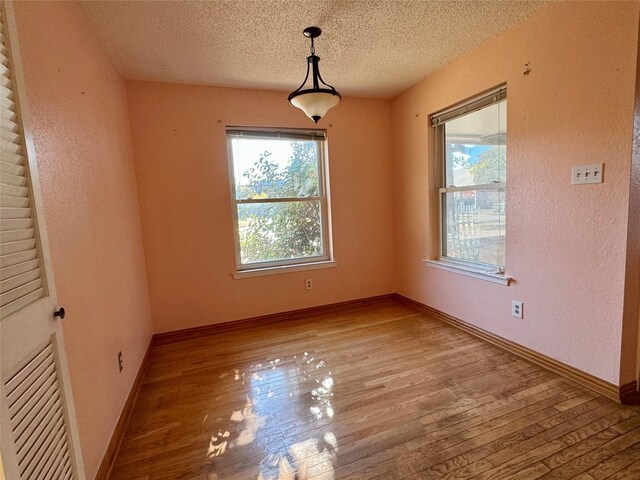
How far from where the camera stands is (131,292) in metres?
2.30

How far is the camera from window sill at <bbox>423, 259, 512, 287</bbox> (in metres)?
2.48

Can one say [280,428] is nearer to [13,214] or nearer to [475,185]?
[13,214]

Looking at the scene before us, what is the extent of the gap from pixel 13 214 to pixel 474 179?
3.00 m

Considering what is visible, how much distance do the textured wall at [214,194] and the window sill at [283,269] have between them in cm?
6

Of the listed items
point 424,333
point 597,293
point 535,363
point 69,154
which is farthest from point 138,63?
point 535,363

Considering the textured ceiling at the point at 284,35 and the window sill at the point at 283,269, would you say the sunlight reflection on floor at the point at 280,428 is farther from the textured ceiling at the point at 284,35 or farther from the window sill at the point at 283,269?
the textured ceiling at the point at 284,35

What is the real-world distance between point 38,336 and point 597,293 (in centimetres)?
273

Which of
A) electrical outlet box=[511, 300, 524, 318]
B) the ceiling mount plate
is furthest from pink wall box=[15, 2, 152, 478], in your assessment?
electrical outlet box=[511, 300, 524, 318]

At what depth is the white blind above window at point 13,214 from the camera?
0.84m

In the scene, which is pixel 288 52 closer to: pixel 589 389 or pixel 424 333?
pixel 424 333

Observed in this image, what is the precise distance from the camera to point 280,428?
172cm

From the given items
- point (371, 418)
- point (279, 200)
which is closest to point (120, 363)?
point (371, 418)

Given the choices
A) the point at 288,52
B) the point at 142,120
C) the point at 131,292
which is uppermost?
the point at 288,52

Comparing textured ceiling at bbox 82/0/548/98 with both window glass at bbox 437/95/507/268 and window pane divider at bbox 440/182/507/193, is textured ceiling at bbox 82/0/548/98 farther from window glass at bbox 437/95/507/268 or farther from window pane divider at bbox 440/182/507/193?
window pane divider at bbox 440/182/507/193
